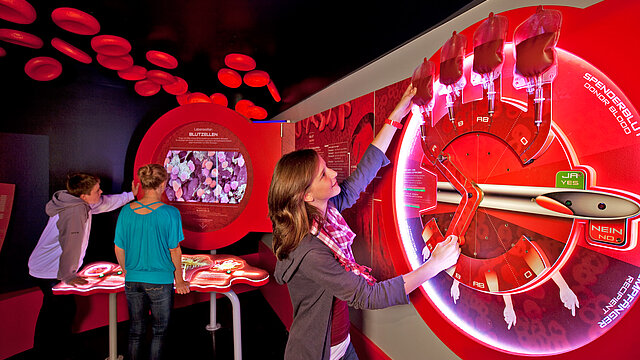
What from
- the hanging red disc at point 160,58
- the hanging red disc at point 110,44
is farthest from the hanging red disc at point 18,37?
the hanging red disc at point 160,58

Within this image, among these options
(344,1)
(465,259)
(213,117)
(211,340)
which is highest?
(344,1)

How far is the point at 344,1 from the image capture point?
1.36 metres

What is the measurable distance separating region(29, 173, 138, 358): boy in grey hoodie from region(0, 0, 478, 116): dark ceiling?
1105mm

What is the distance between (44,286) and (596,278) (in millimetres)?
3103

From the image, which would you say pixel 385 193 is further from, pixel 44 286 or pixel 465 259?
pixel 44 286

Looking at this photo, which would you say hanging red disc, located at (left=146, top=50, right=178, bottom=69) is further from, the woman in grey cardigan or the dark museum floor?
the dark museum floor

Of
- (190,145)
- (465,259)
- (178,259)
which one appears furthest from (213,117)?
(465,259)

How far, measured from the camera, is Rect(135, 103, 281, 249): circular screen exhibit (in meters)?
2.34

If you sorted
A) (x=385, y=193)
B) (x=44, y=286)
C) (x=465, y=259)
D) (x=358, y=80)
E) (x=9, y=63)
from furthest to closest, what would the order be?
(x=9, y=63) → (x=44, y=286) → (x=358, y=80) → (x=385, y=193) → (x=465, y=259)

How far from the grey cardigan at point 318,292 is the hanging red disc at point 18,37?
89.9 inches

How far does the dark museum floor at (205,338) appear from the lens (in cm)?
227

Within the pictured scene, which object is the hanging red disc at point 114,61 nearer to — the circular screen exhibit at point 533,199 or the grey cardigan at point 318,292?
the grey cardigan at point 318,292

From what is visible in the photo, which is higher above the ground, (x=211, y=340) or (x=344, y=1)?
(x=344, y=1)

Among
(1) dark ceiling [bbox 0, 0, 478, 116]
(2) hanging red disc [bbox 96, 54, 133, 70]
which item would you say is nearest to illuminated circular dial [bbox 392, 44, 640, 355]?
(1) dark ceiling [bbox 0, 0, 478, 116]
